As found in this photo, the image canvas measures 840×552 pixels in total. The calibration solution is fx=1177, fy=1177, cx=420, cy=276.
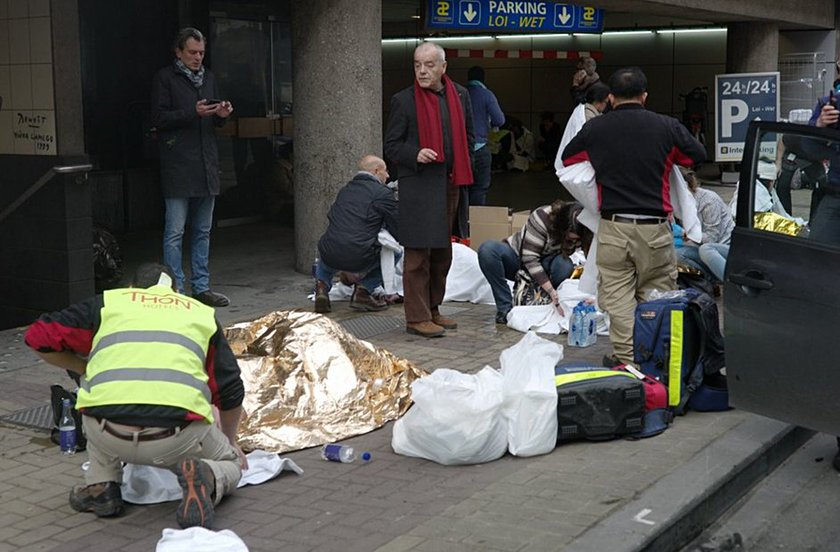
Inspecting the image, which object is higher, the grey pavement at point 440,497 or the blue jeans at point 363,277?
the blue jeans at point 363,277

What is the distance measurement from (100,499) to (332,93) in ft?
19.4

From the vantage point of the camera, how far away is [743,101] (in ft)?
43.2

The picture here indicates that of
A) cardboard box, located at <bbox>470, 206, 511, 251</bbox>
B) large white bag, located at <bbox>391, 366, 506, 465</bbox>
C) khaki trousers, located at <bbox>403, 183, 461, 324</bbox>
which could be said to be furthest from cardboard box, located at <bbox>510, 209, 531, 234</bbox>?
large white bag, located at <bbox>391, 366, 506, 465</bbox>

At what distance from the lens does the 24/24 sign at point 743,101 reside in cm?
1309

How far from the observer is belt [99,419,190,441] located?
15.0 ft

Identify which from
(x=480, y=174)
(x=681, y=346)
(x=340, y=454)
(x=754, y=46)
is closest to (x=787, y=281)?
(x=681, y=346)

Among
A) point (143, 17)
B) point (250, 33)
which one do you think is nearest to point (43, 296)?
point (143, 17)

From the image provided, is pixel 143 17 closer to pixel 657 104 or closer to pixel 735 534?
pixel 735 534

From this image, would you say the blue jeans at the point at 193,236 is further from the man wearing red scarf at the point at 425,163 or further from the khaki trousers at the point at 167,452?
the khaki trousers at the point at 167,452

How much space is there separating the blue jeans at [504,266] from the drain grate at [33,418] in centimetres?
348

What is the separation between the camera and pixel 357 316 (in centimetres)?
902

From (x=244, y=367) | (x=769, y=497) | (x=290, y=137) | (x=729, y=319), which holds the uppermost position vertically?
(x=290, y=137)

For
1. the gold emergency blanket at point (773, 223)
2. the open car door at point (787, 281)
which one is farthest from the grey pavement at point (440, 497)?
the gold emergency blanket at point (773, 223)

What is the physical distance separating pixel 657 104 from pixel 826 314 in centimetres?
2172
